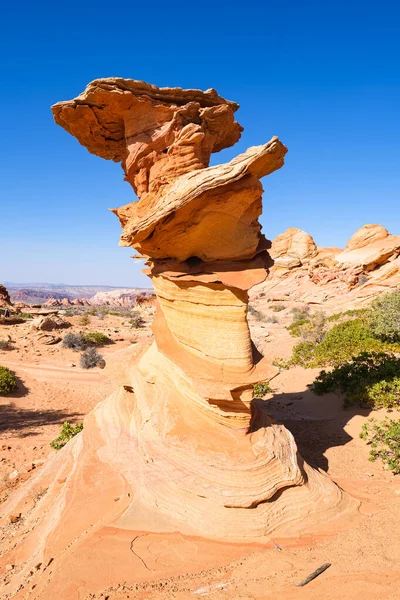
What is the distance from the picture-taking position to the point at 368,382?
10086mm

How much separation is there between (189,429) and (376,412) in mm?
5976

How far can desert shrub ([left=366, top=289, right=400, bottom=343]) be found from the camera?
13.9 meters

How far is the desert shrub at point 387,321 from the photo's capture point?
45.6 ft

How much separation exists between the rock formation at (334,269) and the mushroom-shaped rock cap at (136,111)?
2660cm

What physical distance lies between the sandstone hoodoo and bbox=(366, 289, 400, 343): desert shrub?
976 cm

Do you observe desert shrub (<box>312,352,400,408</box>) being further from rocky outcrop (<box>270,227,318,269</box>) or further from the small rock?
rocky outcrop (<box>270,227,318,269</box>)

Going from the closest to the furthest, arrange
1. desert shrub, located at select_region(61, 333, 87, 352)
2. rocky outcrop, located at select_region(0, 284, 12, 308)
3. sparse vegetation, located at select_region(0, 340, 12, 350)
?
sparse vegetation, located at select_region(0, 340, 12, 350) < desert shrub, located at select_region(61, 333, 87, 352) < rocky outcrop, located at select_region(0, 284, 12, 308)

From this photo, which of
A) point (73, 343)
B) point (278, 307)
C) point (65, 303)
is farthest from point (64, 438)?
point (65, 303)

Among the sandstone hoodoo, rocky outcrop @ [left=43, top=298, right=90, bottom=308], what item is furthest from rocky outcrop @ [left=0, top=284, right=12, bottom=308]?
the sandstone hoodoo

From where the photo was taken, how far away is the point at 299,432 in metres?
8.86

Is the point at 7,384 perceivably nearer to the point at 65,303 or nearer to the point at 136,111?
the point at 136,111

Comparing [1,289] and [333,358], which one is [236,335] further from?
[1,289]

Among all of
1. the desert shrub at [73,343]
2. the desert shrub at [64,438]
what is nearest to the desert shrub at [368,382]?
the desert shrub at [64,438]

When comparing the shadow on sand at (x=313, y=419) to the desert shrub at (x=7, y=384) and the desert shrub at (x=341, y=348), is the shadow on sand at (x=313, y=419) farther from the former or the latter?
the desert shrub at (x=7, y=384)
